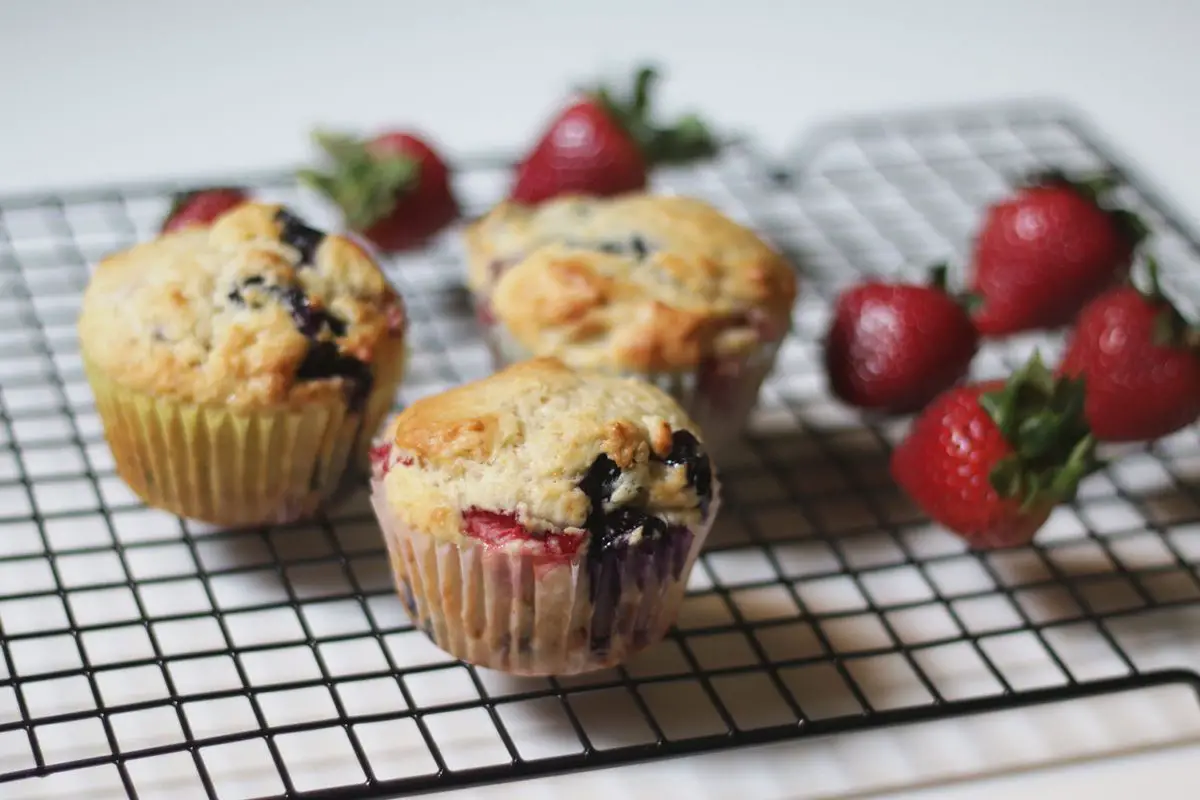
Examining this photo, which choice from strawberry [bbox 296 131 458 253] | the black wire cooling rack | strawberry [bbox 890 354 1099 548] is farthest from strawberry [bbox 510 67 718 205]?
strawberry [bbox 890 354 1099 548]

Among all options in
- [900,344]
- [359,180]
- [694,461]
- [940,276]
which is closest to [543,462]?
[694,461]

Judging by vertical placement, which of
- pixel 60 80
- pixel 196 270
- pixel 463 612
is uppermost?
pixel 196 270

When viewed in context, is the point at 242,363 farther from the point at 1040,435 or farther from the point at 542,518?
the point at 1040,435

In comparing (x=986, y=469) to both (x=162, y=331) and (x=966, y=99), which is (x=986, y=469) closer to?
(x=162, y=331)

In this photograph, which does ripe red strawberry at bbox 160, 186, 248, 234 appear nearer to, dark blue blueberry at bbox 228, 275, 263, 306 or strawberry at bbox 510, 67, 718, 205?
dark blue blueberry at bbox 228, 275, 263, 306

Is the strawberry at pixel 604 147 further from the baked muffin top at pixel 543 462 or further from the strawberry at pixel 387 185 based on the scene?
the baked muffin top at pixel 543 462

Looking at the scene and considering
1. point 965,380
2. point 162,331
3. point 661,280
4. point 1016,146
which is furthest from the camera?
point 1016,146

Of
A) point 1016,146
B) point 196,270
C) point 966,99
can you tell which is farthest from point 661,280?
point 966,99
